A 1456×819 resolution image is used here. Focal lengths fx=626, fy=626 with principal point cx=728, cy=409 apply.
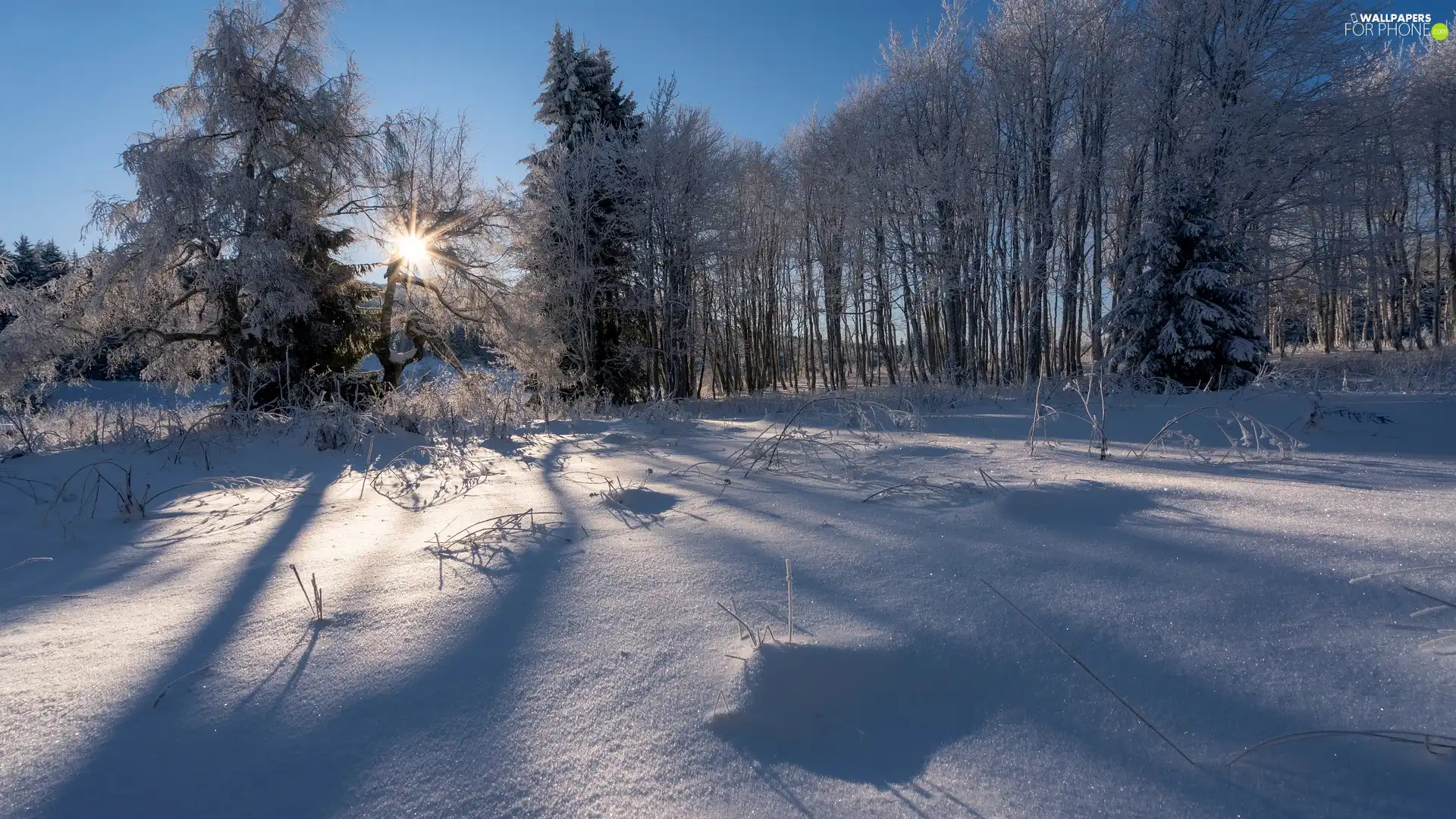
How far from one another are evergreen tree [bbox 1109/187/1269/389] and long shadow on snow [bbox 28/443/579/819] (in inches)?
394

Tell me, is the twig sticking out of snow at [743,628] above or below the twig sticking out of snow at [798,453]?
below

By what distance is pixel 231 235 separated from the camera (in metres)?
9.43

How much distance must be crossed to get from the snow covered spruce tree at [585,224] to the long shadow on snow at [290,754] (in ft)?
41.5

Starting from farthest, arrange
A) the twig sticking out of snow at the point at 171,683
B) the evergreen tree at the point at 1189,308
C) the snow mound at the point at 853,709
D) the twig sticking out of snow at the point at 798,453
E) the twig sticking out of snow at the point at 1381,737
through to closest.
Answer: the evergreen tree at the point at 1189,308
the twig sticking out of snow at the point at 798,453
the twig sticking out of snow at the point at 171,683
the snow mound at the point at 853,709
the twig sticking out of snow at the point at 1381,737

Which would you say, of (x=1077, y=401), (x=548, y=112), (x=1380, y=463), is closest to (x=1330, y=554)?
(x=1380, y=463)

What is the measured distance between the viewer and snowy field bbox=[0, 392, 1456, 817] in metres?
0.77

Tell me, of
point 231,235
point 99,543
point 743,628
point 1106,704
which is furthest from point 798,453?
point 231,235

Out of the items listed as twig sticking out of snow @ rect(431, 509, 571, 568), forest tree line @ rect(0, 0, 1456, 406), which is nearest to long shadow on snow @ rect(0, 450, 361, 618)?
twig sticking out of snow @ rect(431, 509, 571, 568)

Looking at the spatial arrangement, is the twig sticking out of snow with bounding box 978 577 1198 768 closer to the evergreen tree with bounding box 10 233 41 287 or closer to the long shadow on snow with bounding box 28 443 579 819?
the long shadow on snow with bounding box 28 443 579 819

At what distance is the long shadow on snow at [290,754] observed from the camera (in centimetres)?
77

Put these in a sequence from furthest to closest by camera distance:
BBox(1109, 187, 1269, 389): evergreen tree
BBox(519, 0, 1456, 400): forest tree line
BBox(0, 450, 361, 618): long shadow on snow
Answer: BBox(519, 0, 1456, 400): forest tree line, BBox(1109, 187, 1269, 389): evergreen tree, BBox(0, 450, 361, 618): long shadow on snow

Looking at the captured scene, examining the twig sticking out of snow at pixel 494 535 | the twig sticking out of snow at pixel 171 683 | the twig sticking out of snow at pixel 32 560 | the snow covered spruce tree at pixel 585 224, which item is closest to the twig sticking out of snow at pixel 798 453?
the twig sticking out of snow at pixel 494 535

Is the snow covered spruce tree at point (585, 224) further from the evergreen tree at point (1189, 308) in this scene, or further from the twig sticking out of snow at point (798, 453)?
the twig sticking out of snow at point (798, 453)

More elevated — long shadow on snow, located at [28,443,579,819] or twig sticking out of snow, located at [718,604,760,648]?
twig sticking out of snow, located at [718,604,760,648]
